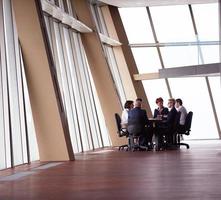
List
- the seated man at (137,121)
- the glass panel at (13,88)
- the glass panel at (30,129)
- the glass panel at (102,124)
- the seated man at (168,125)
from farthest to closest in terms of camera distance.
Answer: the glass panel at (102,124), the seated man at (168,125), the seated man at (137,121), the glass panel at (30,129), the glass panel at (13,88)

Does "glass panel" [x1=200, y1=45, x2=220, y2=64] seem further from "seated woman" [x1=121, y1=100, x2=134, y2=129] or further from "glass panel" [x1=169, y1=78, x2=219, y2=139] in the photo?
→ "seated woman" [x1=121, y1=100, x2=134, y2=129]

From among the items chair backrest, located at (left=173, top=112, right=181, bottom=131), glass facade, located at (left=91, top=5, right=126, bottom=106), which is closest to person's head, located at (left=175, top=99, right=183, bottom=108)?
chair backrest, located at (left=173, top=112, right=181, bottom=131)

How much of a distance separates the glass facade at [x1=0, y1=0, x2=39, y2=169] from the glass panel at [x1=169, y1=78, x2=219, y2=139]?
8.93 m

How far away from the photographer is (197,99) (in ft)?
54.2

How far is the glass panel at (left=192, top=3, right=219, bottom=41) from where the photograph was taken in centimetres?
1622

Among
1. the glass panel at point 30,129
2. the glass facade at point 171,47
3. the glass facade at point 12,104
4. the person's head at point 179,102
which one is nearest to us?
the glass facade at point 12,104

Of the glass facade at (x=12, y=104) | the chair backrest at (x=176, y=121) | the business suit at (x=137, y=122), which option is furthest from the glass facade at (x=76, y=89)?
the chair backrest at (x=176, y=121)

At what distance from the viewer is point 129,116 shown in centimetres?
1008

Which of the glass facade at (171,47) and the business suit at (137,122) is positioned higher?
the glass facade at (171,47)

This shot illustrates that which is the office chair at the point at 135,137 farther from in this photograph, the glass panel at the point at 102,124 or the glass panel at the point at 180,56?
the glass panel at the point at 180,56

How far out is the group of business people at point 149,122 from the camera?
32.8 ft

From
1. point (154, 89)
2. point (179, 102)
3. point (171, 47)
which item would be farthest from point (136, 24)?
point (179, 102)

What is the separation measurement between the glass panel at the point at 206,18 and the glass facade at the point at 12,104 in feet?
30.7

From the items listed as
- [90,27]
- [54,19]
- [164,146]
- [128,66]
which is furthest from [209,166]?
[128,66]
